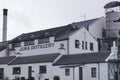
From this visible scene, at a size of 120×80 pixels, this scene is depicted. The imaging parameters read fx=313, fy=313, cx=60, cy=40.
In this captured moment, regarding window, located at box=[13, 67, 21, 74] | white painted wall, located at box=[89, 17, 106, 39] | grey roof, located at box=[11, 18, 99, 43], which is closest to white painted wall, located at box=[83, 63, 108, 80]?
grey roof, located at box=[11, 18, 99, 43]

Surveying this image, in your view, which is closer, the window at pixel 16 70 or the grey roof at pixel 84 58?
the grey roof at pixel 84 58

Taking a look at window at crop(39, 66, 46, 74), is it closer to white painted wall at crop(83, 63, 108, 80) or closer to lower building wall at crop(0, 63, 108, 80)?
lower building wall at crop(0, 63, 108, 80)

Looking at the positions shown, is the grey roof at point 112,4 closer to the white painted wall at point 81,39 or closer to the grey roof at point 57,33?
Result: the grey roof at point 57,33

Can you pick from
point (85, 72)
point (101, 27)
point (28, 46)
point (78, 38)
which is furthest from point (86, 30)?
point (85, 72)

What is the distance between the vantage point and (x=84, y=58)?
4731cm

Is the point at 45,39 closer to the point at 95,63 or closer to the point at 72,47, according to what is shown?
the point at 72,47

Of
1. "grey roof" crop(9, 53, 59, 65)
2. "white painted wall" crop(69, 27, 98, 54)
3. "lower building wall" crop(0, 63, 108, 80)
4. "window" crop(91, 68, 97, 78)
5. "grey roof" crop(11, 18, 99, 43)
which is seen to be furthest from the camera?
"grey roof" crop(11, 18, 99, 43)

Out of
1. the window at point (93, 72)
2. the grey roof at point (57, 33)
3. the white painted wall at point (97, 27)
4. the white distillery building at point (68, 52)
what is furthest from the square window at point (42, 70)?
the white painted wall at point (97, 27)

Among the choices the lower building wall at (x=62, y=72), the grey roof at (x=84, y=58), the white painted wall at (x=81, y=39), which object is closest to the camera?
the lower building wall at (x=62, y=72)

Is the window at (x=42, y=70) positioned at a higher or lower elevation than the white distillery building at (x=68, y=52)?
lower

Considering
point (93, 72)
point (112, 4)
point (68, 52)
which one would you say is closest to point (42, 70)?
point (68, 52)

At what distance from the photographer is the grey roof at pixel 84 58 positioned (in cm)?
4425

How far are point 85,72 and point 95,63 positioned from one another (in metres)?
2.35

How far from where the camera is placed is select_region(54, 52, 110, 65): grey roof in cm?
4425
